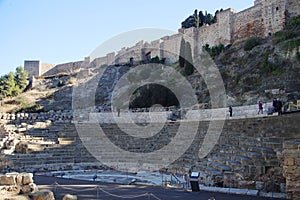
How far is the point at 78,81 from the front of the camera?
40031 mm

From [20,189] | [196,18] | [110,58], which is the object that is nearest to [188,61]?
[196,18]

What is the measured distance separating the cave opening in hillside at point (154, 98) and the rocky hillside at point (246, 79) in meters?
0.13

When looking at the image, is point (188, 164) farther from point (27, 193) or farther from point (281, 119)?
point (27, 193)

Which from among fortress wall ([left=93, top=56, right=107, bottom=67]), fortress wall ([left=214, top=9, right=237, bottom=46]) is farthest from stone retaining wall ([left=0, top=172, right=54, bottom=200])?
fortress wall ([left=93, top=56, right=107, bottom=67])

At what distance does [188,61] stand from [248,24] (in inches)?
260

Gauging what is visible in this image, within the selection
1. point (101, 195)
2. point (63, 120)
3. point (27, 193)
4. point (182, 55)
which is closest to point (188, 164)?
point (101, 195)

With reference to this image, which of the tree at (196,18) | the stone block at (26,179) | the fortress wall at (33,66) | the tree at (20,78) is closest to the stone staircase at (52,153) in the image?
the stone block at (26,179)

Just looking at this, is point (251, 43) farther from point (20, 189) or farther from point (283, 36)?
point (20, 189)

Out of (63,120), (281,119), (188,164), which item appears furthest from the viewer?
(63,120)

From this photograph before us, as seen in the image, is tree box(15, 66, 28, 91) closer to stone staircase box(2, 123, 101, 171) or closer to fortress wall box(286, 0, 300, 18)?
stone staircase box(2, 123, 101, 171)

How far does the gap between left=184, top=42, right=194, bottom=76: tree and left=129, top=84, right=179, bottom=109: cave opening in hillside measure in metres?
4.42

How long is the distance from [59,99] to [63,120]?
14.8m

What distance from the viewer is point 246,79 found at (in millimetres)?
24578

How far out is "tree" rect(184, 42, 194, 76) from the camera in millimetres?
32062
